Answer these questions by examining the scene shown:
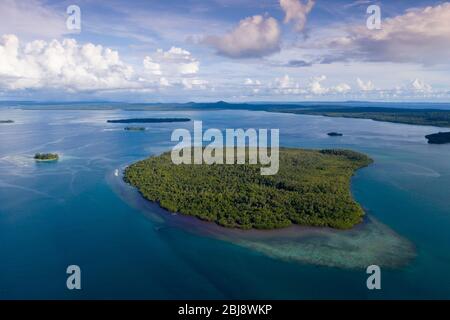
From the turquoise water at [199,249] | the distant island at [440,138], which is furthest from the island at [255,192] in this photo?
the distant island at [440,138]

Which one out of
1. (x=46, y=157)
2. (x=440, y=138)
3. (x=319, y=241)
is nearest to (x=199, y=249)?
(x=319, y=241)

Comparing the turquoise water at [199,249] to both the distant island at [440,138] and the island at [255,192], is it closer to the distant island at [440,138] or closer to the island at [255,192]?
the island at [255,192]

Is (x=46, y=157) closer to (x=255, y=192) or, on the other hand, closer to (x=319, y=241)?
(x=255, y=192)

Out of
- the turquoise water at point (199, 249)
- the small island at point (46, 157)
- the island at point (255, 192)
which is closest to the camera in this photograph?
the turquoise water at point (199, 249)

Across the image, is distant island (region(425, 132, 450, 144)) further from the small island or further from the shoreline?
the small island

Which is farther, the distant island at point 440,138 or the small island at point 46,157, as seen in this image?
the distant island at point 440,138

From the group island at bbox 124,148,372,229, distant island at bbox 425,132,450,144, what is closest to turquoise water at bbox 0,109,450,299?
island at bbox 124,148,372,229
